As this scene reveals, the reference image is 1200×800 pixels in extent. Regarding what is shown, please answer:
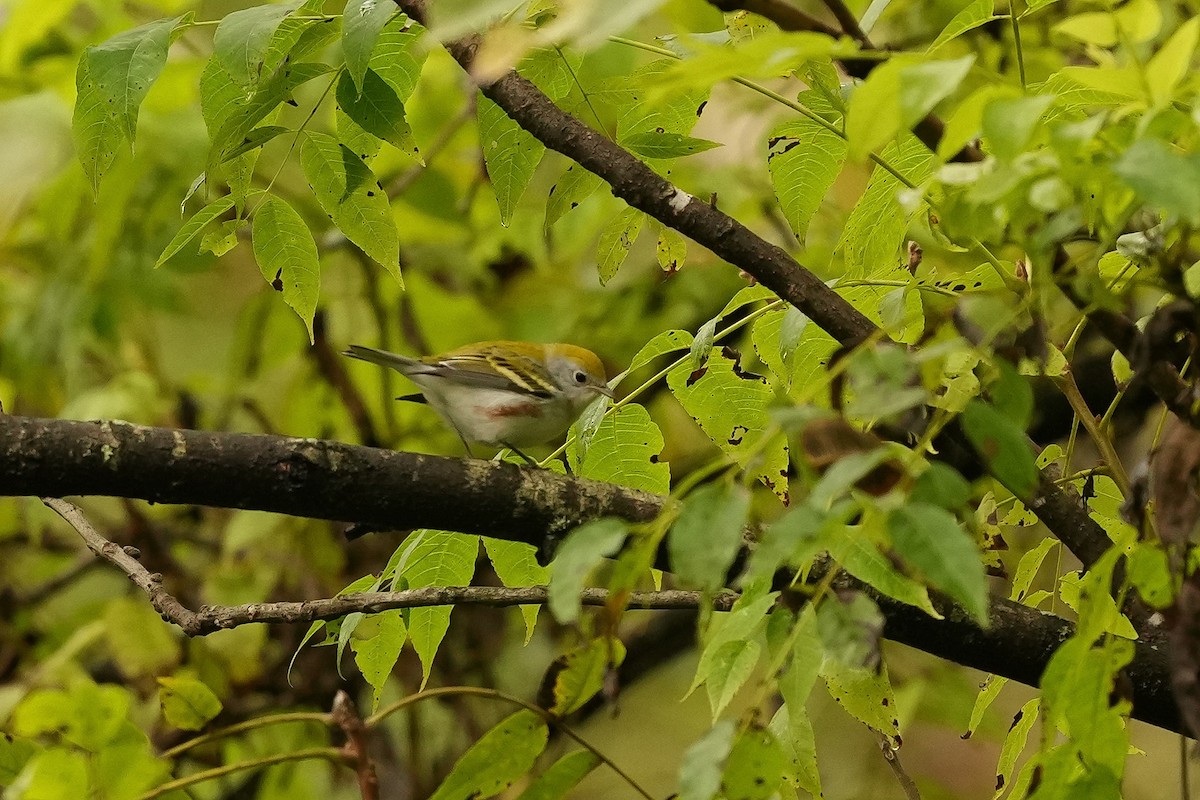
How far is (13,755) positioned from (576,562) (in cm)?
83

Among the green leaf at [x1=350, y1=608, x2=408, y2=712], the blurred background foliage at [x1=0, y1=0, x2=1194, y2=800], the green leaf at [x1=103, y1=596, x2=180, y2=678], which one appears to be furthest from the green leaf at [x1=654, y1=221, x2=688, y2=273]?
the green leaf at [x1=103, y1=596, x2=180, y2=678]

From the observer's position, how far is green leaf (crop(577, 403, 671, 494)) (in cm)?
146

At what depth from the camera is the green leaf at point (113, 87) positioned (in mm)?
1247

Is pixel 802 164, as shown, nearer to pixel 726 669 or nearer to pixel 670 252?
pixel 670 252

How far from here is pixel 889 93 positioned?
2.64 ft

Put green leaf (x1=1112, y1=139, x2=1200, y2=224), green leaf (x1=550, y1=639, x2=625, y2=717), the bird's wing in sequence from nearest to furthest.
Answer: green leaf (x1=1112, y1=139, x2=1200, y2=224) < green leaf (x1=550, y1=639, x2=625, y2=717) < the bird's wing

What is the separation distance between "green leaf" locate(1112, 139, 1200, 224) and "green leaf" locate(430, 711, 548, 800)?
2.33 feet

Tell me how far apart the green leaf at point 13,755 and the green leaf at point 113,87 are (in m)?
0.58

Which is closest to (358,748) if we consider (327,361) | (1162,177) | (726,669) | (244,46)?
(726,669)

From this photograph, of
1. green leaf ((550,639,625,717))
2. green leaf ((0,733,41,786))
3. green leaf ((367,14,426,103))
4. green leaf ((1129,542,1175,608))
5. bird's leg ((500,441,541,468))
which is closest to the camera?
green leaf ((1129,542,1175,608))

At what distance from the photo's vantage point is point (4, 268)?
13.5 ft

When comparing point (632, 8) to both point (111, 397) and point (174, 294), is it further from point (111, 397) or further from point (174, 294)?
point (174, 294)

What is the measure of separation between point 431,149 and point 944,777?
7.30 feet

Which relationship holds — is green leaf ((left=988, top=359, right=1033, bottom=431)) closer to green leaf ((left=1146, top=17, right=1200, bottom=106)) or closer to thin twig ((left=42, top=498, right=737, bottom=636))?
green leaf ((left=1146, top=17, right=1200, bottom=106))
